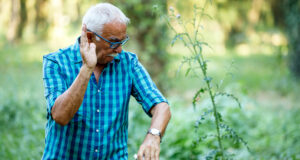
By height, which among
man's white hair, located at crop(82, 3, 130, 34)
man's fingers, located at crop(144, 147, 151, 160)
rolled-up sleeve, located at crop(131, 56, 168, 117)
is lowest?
man's fingers, located at crop(144, 147, 151, 160)

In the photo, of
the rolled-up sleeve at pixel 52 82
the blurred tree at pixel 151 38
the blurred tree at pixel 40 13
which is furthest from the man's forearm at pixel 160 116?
the blurred tree at pixel 40 13

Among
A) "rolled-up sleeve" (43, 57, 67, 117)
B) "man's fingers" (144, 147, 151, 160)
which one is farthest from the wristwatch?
"rolled-up sleeve" (43, 57, 67, 117)

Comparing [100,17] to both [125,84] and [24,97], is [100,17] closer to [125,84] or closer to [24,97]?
[125,84]

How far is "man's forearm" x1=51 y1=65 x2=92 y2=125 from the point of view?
1.92 m

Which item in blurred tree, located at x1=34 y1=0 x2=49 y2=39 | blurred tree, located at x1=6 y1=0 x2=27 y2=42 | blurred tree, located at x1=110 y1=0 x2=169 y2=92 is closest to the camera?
blurred tree, located at x1=110 y1=0 x2=169 y2=92

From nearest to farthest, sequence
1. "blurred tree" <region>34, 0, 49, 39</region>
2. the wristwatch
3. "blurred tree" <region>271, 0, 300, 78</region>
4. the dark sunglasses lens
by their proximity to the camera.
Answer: the wristwatch → the dark sunglasses lens → "blurred tree" <region>271, 0, 300, 78</region> → "blurred tree" <region>34, 0, 49, 39</region>

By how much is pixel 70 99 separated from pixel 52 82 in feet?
0.70

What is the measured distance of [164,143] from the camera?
15.1 feet

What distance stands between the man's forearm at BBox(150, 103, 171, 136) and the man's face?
1.39 feet

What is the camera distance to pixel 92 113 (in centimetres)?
219

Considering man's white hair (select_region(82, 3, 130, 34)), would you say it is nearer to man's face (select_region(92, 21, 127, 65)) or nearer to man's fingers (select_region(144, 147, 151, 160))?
man's face (select_region(92, 21, 127, 65))

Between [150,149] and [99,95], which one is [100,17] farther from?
[150,149]

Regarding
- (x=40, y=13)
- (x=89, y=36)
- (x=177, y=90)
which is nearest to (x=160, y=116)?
(x=89, y=36)

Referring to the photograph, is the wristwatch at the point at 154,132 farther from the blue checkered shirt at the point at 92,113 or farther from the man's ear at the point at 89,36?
the man's ear at the point at 89,36
